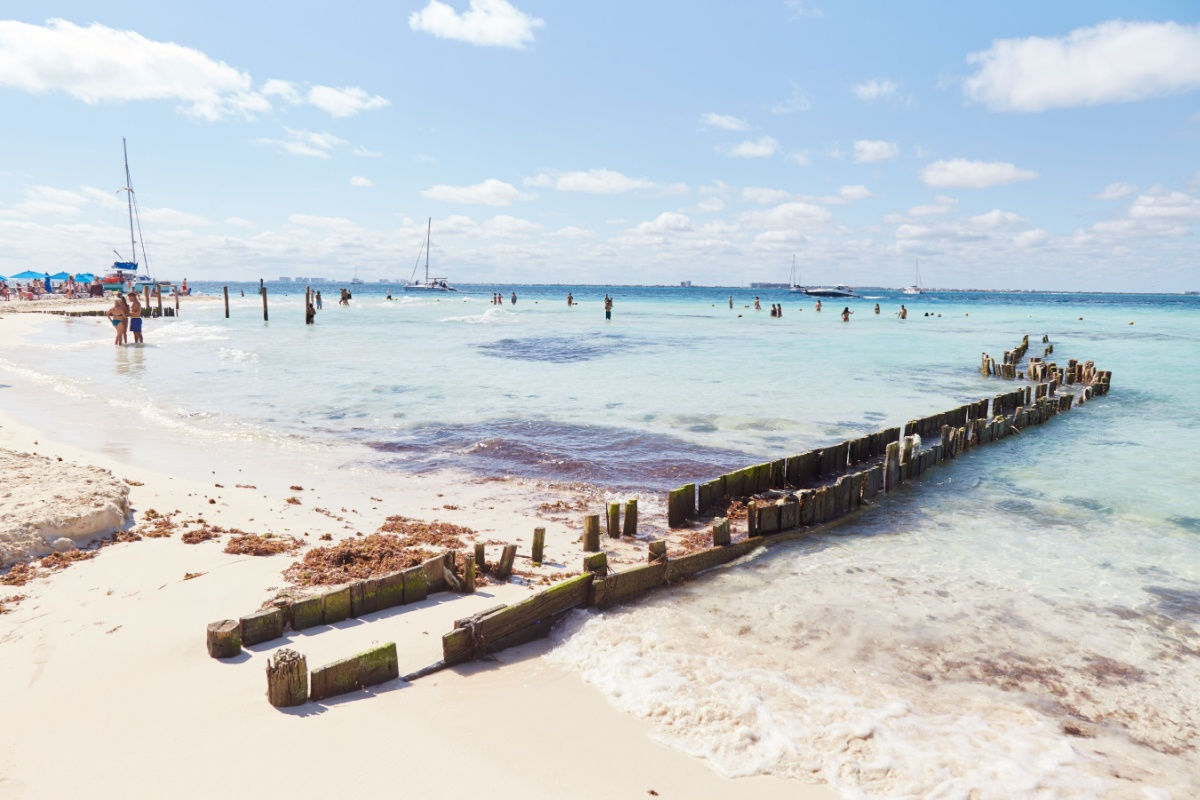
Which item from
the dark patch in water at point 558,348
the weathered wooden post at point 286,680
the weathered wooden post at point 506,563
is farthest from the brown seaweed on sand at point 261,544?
the dark patch in water at point 558,348

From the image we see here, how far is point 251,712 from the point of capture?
5477 mm

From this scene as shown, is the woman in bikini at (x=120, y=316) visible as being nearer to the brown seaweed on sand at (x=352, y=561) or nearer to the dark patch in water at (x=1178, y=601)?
the brown seaweed on sand at (x=352, y=561)

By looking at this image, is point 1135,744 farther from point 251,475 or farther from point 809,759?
point 251,475

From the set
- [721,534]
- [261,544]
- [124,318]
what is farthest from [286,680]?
[124,318]

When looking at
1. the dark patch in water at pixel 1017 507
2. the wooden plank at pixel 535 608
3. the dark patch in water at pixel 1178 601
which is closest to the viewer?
the wooden plank at pixel 535 608

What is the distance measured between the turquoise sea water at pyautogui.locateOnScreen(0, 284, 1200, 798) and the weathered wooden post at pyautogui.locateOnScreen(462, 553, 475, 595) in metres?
1.37

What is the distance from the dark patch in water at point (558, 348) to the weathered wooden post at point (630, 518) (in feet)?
80.8

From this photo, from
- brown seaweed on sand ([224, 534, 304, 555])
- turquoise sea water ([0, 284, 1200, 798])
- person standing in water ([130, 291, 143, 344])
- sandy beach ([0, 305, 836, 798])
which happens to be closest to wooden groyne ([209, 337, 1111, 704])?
sandy beach ([0, 305, 836, 798])

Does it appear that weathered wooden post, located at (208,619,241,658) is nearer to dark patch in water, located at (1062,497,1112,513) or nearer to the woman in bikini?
dark patch in water, located at (1062,497,1112,513)

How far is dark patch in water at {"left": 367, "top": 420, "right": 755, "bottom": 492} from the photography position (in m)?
13.8

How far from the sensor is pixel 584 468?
14.2m

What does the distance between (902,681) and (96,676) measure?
7386mm

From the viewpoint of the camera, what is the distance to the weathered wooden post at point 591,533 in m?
9.28

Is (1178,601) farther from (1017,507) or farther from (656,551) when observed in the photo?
(656,551)
